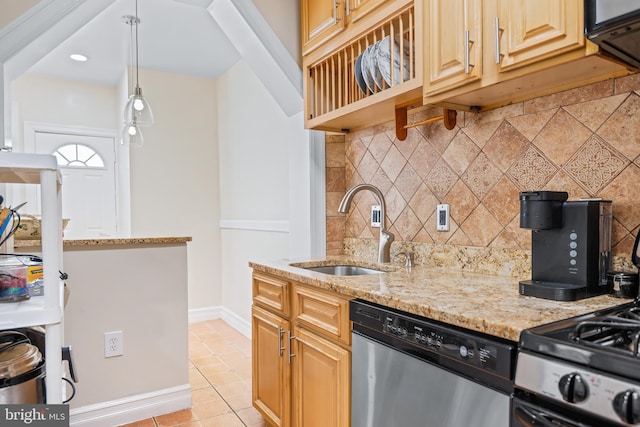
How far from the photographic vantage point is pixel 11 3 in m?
1.91

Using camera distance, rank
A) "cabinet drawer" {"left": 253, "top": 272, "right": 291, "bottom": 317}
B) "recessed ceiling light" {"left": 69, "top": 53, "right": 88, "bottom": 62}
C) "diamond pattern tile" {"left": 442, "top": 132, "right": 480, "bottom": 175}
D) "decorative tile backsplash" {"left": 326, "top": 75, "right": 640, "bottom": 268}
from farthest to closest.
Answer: "recessed ceiling light" {"left": 69, "top": 53, "right": 88, "bottom": 62}
"cabinet drawer" {"left": 253, "top": 272, "right": 291, "bottom": 317}
"diamond pattern tile" {"left": 442, "top": 132, "right": 480, "bottom": 175}
"decorative tile backsplash" {"left": 326, "top": 75, "right": 640, "bottom": 268}

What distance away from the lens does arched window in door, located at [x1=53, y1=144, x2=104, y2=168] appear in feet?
15.3

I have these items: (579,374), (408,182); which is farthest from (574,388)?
(408,182)

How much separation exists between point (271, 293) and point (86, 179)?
3.69 metres

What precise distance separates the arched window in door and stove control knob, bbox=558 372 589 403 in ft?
16.7

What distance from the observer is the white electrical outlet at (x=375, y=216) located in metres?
2.39

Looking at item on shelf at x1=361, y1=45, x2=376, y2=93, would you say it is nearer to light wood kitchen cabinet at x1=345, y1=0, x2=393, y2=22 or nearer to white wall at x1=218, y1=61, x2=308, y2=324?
light wood kitchen cabinet at x1=345, y1=0, x2=393, y2=22

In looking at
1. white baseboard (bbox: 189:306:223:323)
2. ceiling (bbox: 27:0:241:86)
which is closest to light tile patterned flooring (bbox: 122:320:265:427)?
white baseboard (bbox: 189:306:223:323)

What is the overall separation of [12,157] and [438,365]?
1175 millimetres

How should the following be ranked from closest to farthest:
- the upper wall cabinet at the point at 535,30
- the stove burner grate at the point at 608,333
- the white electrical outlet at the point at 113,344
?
the stove burner grate at the point at 608,333 → the upper wall cabinet at the point at 535,30 → the white electrical outlet at the point at 113,344

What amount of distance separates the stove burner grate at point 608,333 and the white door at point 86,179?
466 cm

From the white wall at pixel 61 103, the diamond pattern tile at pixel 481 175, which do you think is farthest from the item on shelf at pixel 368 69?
the white wall at pixel 61 103

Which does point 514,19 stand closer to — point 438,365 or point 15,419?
point 438,365

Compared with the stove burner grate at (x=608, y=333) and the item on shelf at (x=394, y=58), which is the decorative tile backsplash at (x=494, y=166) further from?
the stove burner grate at (x=608, y=333)
